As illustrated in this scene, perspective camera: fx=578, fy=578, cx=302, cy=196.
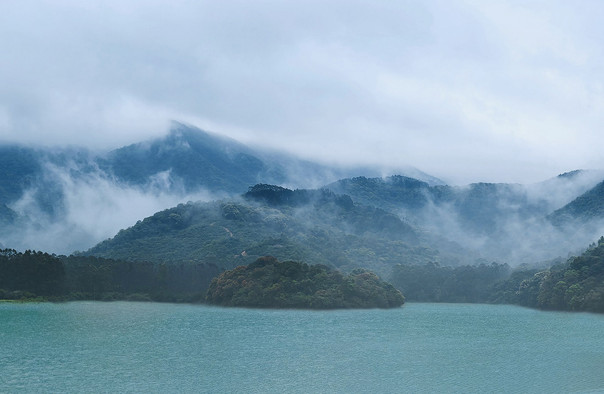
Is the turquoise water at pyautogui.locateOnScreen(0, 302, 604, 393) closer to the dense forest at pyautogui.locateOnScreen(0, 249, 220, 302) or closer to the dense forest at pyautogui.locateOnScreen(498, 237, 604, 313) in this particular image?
the dense forest at pyautogui.locateOnScreen(498, 237, 604, 313)

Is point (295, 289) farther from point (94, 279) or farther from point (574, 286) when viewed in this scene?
point (574, 286)

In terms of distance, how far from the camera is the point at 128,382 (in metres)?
27.0

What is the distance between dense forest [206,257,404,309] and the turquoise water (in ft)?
60.7

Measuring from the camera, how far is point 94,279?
84.3m

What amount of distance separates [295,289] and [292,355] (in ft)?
134

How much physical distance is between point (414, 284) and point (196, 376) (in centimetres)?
8217

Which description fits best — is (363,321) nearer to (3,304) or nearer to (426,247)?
(3,304)

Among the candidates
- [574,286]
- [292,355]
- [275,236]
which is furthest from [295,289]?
[275,236]

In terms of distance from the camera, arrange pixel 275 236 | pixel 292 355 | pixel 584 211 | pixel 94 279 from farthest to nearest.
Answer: pixel 584 211 < pixel 275 236 < pixel 94 279 < pixel 292 355

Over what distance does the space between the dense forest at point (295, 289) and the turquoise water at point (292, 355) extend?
60.7ft

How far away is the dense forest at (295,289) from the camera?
74.6 meters

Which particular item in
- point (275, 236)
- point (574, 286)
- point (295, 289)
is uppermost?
point (275, 236)

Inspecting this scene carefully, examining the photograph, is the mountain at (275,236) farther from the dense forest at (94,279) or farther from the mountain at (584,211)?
the mountain at (584,211)

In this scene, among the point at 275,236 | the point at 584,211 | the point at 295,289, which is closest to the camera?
the point at 295,289
